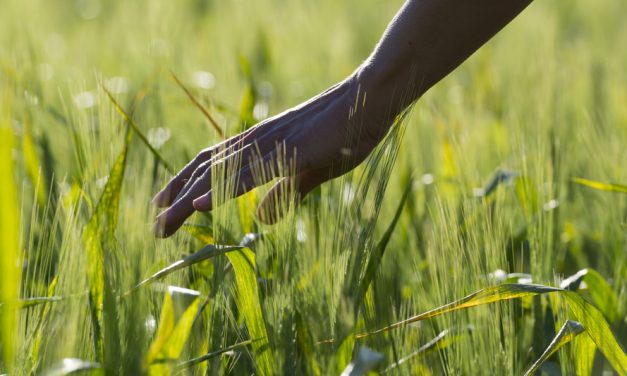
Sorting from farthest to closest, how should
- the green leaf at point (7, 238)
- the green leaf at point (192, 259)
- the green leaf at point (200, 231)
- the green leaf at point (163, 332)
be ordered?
the green leaf at point (200, 231), the green leaf at point (192, 259), the green leaf at point (163, 332), the green leaf at point (7, 238)

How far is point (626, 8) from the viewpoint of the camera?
421 centimetres

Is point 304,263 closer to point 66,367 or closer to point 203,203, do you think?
point 203,203

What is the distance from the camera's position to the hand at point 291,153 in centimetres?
91

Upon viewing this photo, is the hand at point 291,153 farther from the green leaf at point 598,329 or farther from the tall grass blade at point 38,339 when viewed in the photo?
the green leaf at point 598,329

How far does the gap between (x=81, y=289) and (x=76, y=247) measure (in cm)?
4

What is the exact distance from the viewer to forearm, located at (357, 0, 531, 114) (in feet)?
3.13

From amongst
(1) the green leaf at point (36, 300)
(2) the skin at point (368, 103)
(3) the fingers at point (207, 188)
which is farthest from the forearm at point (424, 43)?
(1) the green leaf at point (36, 300)

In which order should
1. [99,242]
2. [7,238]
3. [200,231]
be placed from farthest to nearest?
[200,231]
[99,242]
[7,238]

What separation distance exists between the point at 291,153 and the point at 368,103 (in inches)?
3.7

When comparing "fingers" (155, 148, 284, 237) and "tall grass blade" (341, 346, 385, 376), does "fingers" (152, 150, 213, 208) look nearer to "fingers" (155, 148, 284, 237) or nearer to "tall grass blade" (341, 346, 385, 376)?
"fingers" (155, 148, 284, 237)

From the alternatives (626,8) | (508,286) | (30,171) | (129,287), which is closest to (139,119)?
(30,171)

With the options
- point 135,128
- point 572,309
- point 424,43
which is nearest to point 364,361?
point 572,309

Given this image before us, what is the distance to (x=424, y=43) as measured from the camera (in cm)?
96

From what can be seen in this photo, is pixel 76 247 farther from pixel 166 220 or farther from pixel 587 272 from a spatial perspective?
pixel 587 272
